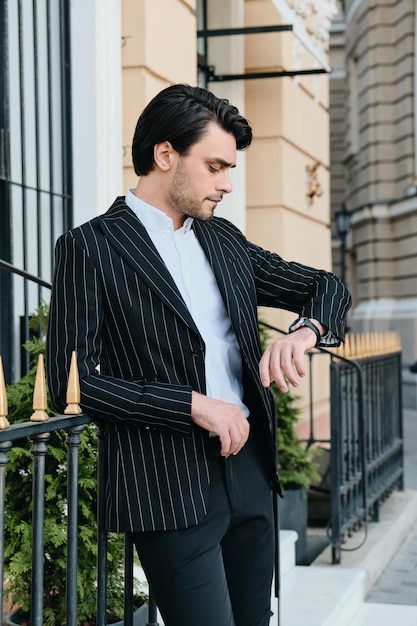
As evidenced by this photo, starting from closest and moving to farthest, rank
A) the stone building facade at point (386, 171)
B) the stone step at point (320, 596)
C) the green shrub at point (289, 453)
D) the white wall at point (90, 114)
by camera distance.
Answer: the stone step at point (320, 596)
the white wall at point (90, 114)
the green shrub at point (289, 453)
the stone building facade at point (386, 171)

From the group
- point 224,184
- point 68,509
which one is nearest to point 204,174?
point 224,184

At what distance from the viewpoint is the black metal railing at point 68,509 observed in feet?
6.96

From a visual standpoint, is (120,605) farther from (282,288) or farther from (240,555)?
(282,288)

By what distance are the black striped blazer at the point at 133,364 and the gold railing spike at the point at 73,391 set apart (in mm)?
26

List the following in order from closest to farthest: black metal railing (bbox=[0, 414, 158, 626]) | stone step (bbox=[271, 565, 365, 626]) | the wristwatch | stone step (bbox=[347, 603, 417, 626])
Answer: black metal railing (bbox=[0, 414, 158, 626]), the wristwatch, stone step (bbox=[271, 565, 365, 626]), stone step (bbox=[347, 603, 417, 626])

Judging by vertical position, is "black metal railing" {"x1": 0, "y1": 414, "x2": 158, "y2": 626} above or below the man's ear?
below

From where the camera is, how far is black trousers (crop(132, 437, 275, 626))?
7.40ft

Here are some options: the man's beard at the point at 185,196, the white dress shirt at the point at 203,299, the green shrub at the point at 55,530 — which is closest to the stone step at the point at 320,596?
the green shrub at the point at 55,530

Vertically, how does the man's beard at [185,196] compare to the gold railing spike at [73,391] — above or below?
above

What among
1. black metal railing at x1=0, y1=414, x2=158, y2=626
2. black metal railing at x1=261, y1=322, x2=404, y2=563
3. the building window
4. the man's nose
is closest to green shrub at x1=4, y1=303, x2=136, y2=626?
black metal railing at x1=0, y1=414, x2=158, y2=626

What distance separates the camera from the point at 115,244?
91.0 inches

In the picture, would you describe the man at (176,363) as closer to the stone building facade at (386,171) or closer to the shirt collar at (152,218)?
the shirt collar at (152,218)

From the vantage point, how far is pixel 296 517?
5.75m

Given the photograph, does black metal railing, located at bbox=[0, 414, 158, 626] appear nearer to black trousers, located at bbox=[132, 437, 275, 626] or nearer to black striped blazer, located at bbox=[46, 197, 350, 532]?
black striped blazer, located at bbox=[46, 197, 350, 532]
